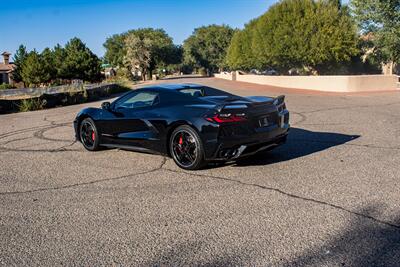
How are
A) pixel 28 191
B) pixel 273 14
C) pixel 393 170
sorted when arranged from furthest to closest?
pixel 273 14 → pixel 393 170 → pixel 28 191

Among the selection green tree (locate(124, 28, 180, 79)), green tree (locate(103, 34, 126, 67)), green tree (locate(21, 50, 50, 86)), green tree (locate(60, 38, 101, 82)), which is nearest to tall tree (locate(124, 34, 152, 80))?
green tree (locate(124, 28, 180, 79))

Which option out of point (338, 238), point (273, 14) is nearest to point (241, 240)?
point (338, 238)

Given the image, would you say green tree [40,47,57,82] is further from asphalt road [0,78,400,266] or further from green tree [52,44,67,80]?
asphalt road [0,78,400,266]

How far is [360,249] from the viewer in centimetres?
345

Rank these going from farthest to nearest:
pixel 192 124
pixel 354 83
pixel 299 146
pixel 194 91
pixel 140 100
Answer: pixel 354 83 → pixel 299 146 → pixel 140 100 → pixel 194 91 → pixel 192 124

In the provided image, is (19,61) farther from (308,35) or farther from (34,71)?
(308,35)

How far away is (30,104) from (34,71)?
40770 millimetres

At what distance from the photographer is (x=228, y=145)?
5848 millimetres

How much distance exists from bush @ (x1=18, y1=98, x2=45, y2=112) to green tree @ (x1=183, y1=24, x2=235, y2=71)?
92.1m

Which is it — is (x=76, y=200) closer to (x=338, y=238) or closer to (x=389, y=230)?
(x=338, y=238)

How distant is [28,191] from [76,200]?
0.94 metres

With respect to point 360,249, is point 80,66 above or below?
above

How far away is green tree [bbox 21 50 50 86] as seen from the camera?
5638 centimetres

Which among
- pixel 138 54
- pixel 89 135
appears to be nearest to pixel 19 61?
pixel 138 54
